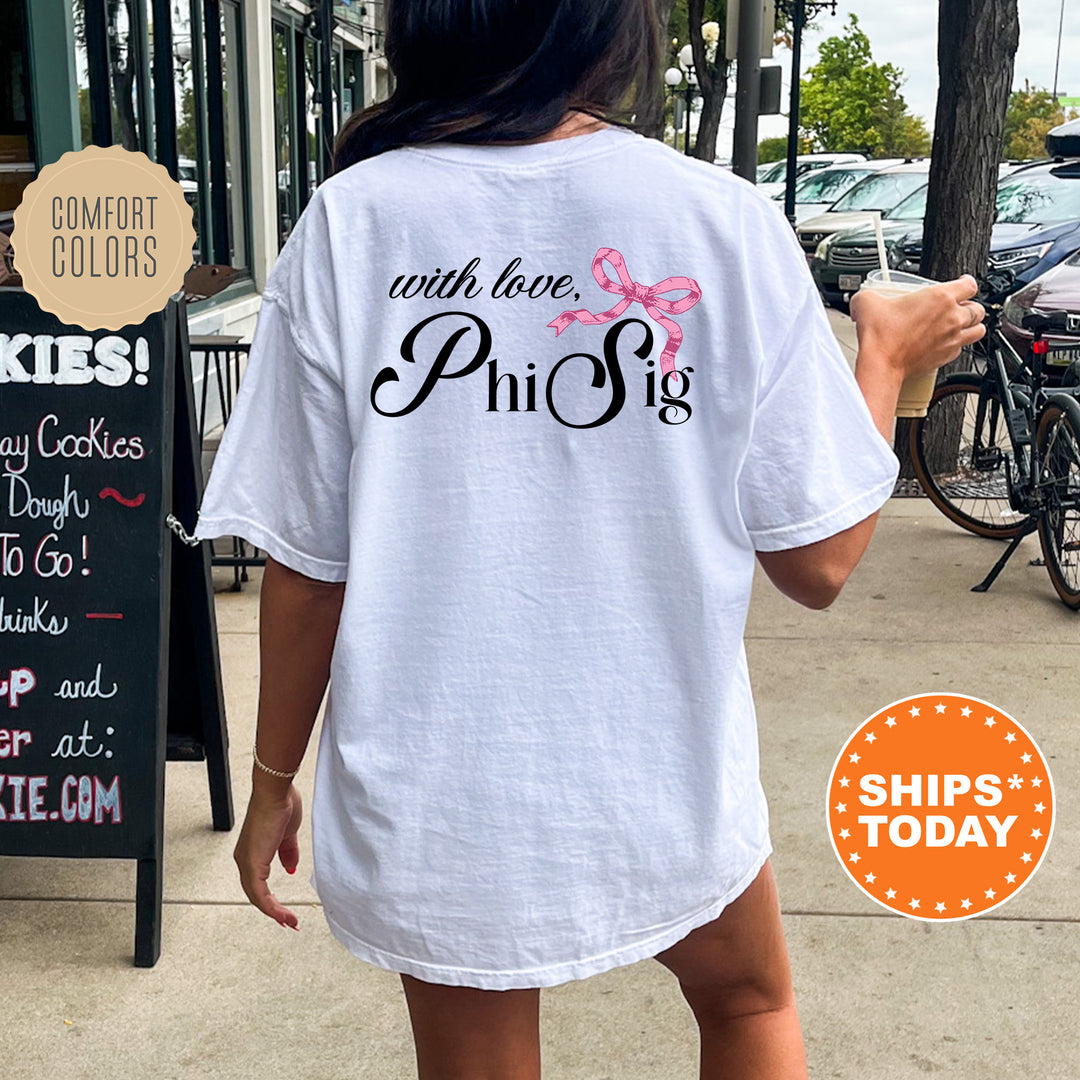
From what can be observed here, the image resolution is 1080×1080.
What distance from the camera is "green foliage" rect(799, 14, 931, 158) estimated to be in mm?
61500

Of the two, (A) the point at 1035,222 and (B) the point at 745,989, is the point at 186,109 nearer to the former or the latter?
(A) the point at 1035,222

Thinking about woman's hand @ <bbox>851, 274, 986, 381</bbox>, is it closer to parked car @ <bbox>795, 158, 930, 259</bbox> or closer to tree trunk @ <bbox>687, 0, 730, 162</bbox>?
parked car @ <bbox>795, 158, 930, 259</bbox>

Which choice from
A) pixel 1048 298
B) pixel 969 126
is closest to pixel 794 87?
pixel 1048 298

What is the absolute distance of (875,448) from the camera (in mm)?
1522

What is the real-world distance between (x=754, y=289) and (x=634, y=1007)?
1.98 meters

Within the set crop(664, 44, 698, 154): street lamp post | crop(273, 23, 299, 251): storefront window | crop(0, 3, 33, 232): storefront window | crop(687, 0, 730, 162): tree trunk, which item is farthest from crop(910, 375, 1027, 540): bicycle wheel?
crop(664, 44, 698, 154): street lamp post

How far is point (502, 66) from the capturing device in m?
1.46

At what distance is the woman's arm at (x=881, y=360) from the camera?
1.53 m

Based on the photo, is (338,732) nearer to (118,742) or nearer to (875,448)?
(875,448)

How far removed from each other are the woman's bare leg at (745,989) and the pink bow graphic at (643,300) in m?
0.65

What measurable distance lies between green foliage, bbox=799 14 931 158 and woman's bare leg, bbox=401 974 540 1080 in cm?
6141

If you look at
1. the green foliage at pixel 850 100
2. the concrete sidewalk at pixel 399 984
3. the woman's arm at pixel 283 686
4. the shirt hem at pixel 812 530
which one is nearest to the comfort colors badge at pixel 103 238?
the concrete sidewalk at pixel 399 984

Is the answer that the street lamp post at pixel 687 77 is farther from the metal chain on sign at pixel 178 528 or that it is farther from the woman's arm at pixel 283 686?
the woman's arm at pixel 283 686

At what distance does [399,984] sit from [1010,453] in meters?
4.51
